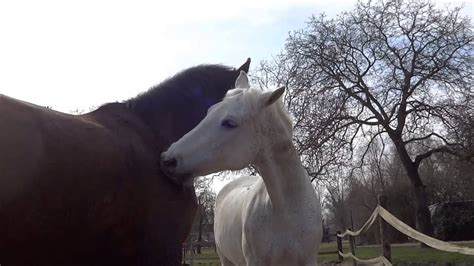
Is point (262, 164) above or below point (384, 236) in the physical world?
above

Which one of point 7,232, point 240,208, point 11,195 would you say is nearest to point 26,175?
point 11,195

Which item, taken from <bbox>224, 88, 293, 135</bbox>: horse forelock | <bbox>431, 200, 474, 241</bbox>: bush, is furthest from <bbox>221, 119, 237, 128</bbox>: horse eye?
<bbox>431, 200, 474, 241</bbox>: bush

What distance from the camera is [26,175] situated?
9.02 ft

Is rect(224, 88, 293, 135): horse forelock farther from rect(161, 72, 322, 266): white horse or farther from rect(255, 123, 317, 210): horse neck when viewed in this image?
rect(255, 123, 317, 210): horse neck

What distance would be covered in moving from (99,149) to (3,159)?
58cm

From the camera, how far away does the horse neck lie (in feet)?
13.3

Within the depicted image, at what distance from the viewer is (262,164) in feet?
13.2

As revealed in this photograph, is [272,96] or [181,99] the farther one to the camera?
[181,99]

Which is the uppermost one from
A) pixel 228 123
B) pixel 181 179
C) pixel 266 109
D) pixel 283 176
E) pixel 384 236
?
pixel 266 109

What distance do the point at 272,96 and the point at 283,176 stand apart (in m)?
0.75

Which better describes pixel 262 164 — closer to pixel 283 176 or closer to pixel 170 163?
pixel 283 176

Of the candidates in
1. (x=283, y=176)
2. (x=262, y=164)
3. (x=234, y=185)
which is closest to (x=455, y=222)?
(x=234, y=185)

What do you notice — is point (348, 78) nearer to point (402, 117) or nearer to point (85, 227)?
point (402, 117)

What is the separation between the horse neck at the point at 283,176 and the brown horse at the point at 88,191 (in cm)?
69
